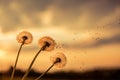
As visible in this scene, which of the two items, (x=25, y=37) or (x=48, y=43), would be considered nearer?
(x=48, y=43)

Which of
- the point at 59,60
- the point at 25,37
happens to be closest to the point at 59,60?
the point at 59,60

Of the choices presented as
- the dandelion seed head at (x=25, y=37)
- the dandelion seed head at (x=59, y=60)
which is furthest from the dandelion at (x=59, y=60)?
the dandelion seed head at (x=25, y=37)

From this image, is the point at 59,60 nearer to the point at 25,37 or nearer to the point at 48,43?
the point at 48,43

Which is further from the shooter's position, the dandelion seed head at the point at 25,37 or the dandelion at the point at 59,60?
the dandelion seed head at the point at 25,37

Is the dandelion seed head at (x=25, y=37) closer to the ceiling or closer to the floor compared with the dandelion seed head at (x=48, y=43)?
closer to the ceiling

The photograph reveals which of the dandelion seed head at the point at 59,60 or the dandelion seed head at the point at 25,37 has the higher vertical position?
the dandelion seed head at the point at 25,37

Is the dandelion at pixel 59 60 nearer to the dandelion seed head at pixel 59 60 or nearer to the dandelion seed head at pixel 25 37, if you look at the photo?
the dandelion seed head at pixel 59 60

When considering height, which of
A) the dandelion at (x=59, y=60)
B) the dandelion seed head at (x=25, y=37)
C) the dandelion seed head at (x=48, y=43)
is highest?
the dandelion seed head at (x=25, y=37)

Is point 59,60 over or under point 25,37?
under

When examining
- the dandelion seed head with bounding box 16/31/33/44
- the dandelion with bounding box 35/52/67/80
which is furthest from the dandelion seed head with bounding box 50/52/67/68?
the dandelion seed head with bounding box 16/31/33/44
